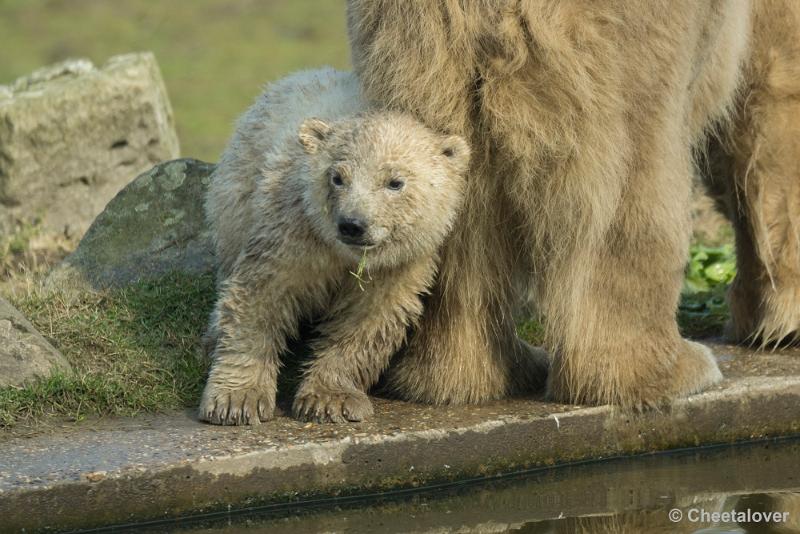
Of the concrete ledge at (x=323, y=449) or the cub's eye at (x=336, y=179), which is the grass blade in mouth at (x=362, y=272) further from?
the concrete ledge at (x=323, y=449)

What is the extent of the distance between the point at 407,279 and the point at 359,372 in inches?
17.7

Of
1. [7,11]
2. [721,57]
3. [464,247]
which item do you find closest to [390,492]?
[464,247]

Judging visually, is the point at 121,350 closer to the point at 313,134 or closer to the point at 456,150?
the point at 313,134

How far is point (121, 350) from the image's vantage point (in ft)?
19.1

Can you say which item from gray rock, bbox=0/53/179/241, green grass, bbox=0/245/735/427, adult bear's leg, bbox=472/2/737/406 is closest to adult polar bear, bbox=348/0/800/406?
adult bear's leg, bbox=472/2/737/406

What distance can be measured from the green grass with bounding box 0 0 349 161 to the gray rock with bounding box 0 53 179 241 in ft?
14.8

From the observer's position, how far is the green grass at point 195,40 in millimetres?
14859

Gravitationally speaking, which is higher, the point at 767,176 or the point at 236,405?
the point at 767,176

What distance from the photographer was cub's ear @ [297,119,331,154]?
5.16 m

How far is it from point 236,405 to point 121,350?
0.81 m

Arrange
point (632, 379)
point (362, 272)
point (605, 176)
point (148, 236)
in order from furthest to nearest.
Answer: point (148, 236), point (632, 379), point (362, 272), point (605, 176)

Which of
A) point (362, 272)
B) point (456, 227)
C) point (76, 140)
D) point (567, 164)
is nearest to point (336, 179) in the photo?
point (362, 272)

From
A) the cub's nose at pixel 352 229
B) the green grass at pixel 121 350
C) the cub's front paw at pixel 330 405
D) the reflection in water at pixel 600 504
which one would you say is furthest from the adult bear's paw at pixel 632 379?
the green grass at pixel 121 350

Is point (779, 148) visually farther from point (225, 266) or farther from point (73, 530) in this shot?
point (73, 530)
